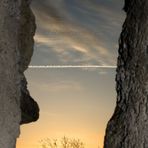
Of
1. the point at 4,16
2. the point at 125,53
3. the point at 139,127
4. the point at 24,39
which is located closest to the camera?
the point at 139,127

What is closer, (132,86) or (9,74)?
(132,86)

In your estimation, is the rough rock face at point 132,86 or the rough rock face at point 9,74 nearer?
the rough rock face at point 132,86

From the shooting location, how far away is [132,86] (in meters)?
6.66

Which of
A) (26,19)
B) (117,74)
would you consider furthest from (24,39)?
(117,74)

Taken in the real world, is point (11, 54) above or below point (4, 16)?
below

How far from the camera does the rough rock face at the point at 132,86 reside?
6469 mm

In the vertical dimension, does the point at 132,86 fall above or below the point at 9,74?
above

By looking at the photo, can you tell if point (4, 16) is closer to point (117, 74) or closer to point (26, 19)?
point (117, 74)

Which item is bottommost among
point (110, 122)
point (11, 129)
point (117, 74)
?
point (11, 129)

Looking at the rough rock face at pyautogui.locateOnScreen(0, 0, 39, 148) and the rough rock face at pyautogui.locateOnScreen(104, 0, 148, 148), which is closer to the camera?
the rough rock face at pyautogui.locateOnScreen(104, 0, 148, 148)

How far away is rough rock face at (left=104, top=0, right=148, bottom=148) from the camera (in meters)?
6.47

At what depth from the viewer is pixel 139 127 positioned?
646cm

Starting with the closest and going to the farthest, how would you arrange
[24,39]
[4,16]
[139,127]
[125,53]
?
[139,127] < [125,53] < [4,16] < [24,39]

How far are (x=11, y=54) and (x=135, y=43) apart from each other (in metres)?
1.88
